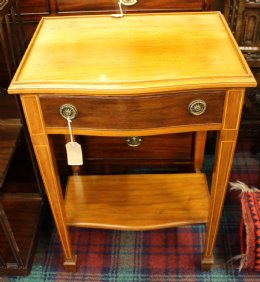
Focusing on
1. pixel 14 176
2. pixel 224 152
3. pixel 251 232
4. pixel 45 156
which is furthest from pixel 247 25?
pixel 14 176

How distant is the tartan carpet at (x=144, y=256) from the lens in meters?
1.20

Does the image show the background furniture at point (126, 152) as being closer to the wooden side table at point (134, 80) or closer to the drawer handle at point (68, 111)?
the wooden side table at point (134, 80)

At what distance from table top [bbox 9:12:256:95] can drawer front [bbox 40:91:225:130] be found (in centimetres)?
3

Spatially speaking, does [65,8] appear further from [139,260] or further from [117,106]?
[139,260]

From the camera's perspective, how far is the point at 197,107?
2.60 ft

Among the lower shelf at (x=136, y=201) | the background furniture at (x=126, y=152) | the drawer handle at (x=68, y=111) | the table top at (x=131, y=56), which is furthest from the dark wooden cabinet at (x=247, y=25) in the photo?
the drawer handle at (x=68, y=111)

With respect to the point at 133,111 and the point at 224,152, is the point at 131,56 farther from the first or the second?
the point at 224,152

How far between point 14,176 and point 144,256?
55 centimetres

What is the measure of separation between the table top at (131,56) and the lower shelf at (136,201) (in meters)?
0.50

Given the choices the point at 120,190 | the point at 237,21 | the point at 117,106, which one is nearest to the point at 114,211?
the point at 120,190

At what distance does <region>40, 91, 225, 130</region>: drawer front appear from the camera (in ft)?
2.56

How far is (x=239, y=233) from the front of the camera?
1273 mm

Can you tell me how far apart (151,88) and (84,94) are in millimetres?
138

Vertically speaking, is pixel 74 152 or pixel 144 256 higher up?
pixel 74 152
